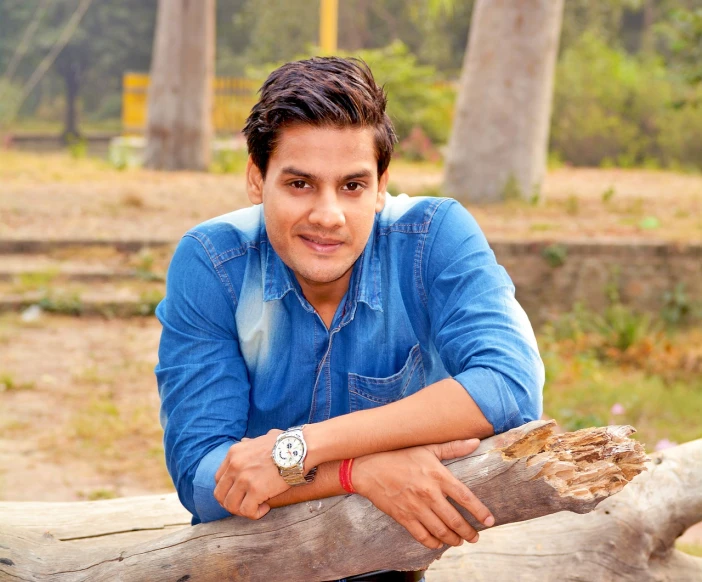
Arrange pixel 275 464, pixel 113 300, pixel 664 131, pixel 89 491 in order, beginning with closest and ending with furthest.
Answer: pixel 275 464 → pixel 89 491 → pixel 113 300 → pixel 664 131

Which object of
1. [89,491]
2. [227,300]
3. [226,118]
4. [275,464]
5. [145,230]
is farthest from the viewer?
[226,118]

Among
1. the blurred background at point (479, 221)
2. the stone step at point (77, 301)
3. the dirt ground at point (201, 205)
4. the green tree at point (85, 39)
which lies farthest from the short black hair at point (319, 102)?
the green tree at point (85, 39)

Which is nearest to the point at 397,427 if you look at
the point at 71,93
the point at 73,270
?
the point at 73,270

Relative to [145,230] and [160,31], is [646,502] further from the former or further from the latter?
[160,31]

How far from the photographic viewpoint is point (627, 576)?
9.34ft

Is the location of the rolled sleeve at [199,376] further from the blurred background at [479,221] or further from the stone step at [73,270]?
the stone step at [73,270]

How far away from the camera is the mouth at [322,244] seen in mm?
2330

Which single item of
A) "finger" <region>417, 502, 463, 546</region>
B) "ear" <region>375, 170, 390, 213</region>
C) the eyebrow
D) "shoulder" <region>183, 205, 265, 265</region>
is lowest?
"finger" <region>417, 502, 463, 546</region>

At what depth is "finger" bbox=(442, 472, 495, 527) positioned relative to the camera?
2035mm

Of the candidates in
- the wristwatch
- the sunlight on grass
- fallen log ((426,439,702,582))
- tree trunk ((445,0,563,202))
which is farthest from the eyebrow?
the sunlight on grass

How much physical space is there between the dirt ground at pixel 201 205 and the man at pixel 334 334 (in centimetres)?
560

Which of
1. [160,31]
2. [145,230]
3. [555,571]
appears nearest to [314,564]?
[555,571]

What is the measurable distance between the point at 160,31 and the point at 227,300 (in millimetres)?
11985

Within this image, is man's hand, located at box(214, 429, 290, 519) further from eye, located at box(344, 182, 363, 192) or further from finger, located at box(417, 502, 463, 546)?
eye, located at box(344, 182, 363, 192)
